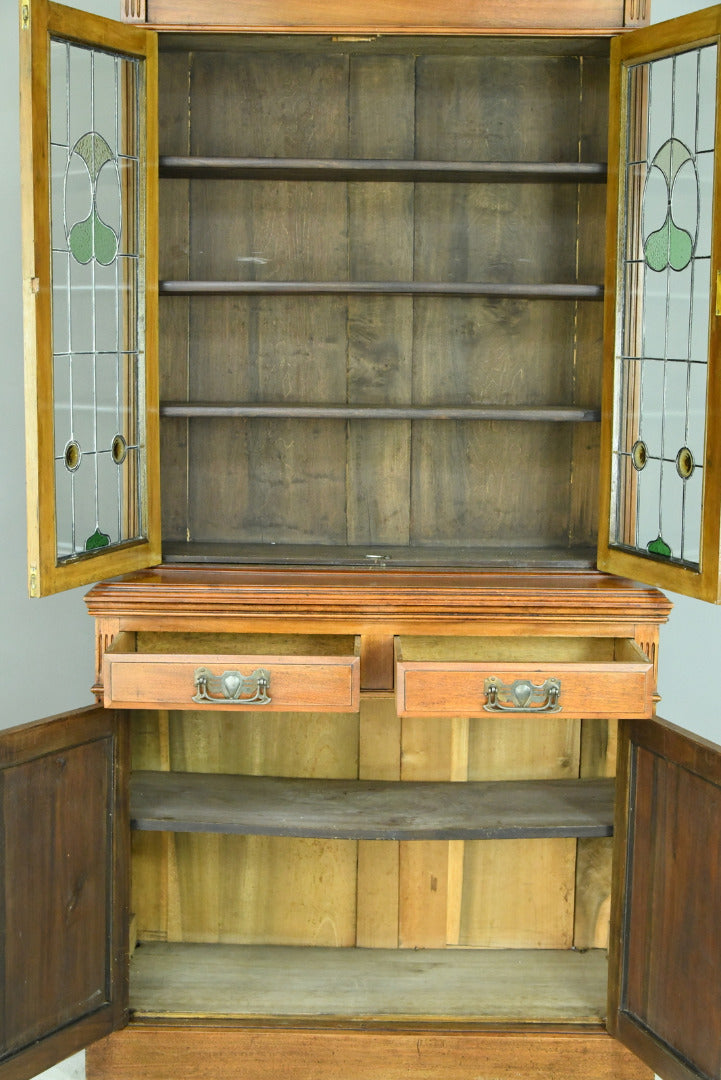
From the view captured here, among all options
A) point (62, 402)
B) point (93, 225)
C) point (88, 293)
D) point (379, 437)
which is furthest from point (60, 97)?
point (379, 437)

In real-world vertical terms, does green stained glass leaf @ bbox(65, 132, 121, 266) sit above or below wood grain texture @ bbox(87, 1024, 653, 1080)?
above

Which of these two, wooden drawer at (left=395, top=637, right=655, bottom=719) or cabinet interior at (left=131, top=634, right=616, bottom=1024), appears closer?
wooden drawer at (left=395, top=637, right=655, bottom=719)

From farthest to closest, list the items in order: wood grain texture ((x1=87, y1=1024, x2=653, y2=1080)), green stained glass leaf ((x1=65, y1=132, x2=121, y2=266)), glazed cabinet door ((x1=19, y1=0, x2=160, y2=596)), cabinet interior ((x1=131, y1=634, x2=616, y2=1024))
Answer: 1. cabinet interior ((x1=131, y1=634, x2=616, y2=1024))
2. wood grain texture ((x1=87, y1=1024, x2=653, y2=1080))
3. green stained glass leaf ((x1=65, y1=132, x2=121, y2=266))
4. glazed cabinet door ((x1=19, y1=0, x2=160, y2=596))

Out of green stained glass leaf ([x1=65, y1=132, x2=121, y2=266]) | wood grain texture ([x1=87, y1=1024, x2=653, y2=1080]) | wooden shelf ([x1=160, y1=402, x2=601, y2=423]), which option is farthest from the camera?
wooden shelf ([x1=160, y1=402, x2=601, y2=423])

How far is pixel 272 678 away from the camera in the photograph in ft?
7.39

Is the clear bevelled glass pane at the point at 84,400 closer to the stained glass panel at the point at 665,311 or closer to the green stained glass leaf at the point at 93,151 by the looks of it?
the green stained glass leaf at the point at 93,151

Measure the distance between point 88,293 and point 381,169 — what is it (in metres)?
0.68

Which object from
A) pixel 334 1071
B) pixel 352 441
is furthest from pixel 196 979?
pixel 352 441

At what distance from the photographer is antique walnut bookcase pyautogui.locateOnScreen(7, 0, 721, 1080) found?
2.26 m

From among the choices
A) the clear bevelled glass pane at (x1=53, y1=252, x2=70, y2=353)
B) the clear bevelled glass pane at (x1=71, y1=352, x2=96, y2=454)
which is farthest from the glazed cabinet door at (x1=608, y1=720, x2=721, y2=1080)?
the clear bevelled glass pane at (x1=53, y1=252, x2=70, y2=353)

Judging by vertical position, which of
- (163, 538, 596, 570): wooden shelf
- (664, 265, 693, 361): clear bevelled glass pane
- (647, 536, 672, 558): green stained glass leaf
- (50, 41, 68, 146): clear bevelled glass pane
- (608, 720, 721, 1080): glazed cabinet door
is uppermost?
(50, 41, 68, 146): clear bevelled glass pane

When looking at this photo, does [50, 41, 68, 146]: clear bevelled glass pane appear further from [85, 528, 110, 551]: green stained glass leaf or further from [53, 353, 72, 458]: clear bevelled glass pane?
[85, 528, 110, 551]: green stained glass leaf

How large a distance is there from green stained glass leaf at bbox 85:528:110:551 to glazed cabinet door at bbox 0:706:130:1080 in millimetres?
331

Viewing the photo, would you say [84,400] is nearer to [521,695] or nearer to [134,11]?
[134,11]
